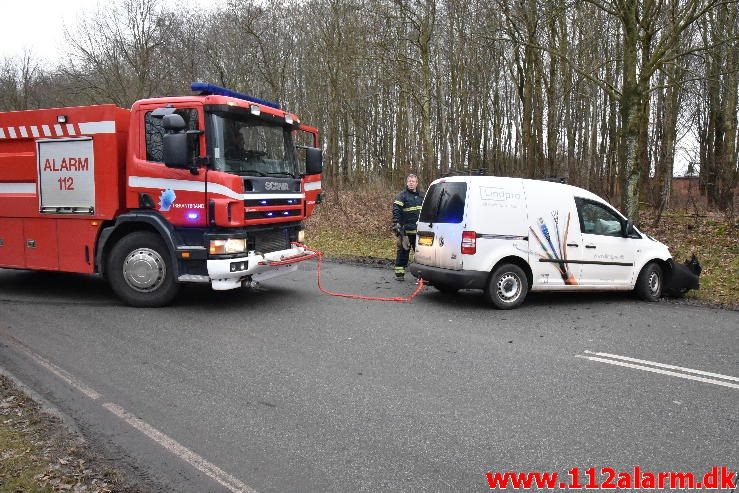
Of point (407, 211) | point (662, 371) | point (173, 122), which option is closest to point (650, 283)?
point (662, 371)

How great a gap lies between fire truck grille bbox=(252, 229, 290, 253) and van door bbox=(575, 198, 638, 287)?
4490 mm

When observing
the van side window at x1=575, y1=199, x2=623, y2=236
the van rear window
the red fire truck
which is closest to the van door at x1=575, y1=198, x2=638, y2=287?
the van side window at x1=575, y1=199, x2=623, y2=236

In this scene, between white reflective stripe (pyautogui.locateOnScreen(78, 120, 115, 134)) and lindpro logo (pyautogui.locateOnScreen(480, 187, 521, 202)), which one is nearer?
white reflective stripe (pyautogui.locateOnScreen(78, 120, 115, 134))

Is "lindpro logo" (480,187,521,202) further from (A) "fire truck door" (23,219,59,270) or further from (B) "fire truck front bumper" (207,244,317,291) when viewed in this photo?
(A) "fire truck door" (23,219,59,270)

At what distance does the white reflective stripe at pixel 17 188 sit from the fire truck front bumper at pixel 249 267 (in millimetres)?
3327

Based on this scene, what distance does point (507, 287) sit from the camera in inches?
317

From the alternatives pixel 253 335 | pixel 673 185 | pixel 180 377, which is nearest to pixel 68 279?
pixel 253 335

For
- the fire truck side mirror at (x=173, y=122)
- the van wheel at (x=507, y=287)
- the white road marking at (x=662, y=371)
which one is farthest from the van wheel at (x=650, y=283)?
the fire truck side mirror at (x=173, y=122)

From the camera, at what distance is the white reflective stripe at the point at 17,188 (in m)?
8.38

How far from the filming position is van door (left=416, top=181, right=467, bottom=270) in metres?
7.98

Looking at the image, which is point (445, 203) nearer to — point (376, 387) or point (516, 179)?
point (516, 179)

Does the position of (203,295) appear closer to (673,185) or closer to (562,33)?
(562,33)

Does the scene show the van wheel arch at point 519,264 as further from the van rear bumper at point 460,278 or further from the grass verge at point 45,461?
the grass verge at point 45,461

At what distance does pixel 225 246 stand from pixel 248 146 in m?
1.50
